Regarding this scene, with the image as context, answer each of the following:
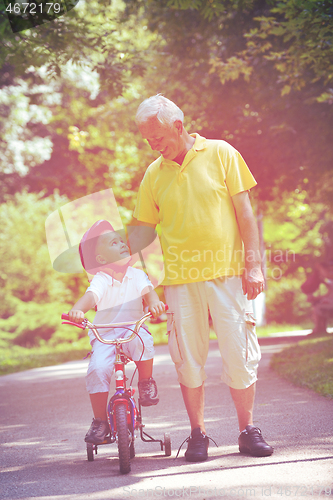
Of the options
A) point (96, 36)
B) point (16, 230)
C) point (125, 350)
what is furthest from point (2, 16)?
point (16, 230)

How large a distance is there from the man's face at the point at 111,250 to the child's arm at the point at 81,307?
29cm

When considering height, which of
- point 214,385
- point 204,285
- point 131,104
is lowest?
point 214,385

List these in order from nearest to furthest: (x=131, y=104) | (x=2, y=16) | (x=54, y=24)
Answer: (x=2, y=16) < (x=54, y=24) < (x=131, y=104)

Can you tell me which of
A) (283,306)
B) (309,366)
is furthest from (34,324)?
(309,366)

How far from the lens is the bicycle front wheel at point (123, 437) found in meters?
3.34

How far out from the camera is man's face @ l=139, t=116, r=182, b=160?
357 centimetres

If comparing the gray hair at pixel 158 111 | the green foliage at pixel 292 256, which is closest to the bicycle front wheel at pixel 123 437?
the gray hair at pixel 158 111

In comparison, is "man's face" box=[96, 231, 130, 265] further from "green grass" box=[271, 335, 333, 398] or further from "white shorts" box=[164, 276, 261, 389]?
"green grass" box=[271, 335, 333, 398]

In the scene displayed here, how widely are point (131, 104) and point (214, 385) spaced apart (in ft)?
34.5

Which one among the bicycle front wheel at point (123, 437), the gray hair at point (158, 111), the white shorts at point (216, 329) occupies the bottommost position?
the bicycle front wheel at point (123, 437)

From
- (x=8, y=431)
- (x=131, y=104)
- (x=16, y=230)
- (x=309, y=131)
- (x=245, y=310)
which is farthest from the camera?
A: (x=16, y=230)

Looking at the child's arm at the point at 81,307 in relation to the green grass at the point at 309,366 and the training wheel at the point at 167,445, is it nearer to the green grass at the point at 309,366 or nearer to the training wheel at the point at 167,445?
the training wheel at the point at 167,445

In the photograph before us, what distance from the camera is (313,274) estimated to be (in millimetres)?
13164

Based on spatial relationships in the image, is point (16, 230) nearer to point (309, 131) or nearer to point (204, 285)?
point (309, 131)
